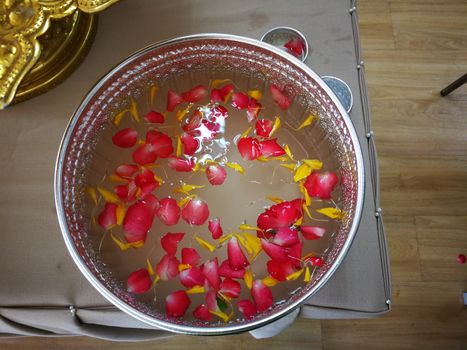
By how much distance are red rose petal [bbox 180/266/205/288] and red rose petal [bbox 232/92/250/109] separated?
8.8 inches

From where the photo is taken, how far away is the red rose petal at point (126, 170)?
0.50m

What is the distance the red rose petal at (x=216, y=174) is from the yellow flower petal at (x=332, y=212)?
129 millimetres

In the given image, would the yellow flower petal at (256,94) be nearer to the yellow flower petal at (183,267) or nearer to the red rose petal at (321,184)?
the red rose petal at (321,184)

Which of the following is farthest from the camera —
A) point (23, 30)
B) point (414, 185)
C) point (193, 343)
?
point (414, 185)

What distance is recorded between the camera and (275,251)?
472 mm

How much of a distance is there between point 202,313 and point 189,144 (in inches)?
8.3

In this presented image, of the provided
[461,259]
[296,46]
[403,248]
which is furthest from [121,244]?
[461,259]

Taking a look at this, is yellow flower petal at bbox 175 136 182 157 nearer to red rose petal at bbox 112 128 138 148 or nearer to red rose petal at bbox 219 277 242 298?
red rose petal at bbox 112 128 138 148

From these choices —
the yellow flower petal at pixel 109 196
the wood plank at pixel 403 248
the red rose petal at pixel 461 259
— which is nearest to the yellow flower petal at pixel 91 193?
the yellow flower petal at pixel 109 196

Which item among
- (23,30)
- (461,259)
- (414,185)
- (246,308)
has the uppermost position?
(23,30)

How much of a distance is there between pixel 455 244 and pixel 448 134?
29cm

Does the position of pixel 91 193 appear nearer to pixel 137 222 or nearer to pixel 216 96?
pixel 137 222

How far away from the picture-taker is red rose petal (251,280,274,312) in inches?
17.7

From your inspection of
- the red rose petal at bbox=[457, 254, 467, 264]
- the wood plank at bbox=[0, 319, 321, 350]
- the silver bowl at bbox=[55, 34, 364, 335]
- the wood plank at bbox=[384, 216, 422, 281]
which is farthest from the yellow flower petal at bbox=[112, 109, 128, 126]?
the red rose petal at bbox=[457, 254, 467, 264]
